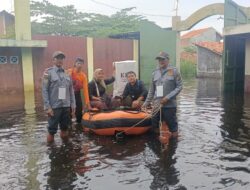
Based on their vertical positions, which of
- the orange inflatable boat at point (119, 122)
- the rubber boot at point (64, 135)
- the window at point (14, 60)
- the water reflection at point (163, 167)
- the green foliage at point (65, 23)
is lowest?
the water reflection at point (163, 167)

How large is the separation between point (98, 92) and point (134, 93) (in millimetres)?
905

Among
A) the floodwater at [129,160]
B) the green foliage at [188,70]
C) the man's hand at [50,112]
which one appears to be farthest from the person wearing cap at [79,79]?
the green foliage at [188,70]

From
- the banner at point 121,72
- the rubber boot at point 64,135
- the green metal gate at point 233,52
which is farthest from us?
the green metal gate at point 233,52

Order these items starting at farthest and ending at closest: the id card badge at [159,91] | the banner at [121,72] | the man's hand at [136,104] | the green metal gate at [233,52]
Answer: the green metal gate at [233,52] < the banner at [121,72] < the man's hand at [136,104] < the id card badge at [159,91]

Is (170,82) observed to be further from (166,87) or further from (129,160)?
(129,160)

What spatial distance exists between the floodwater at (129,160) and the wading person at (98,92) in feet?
2.56

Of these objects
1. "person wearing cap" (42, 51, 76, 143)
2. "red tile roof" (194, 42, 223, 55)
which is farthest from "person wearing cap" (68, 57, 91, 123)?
"red tile roof" (194, 42, 223, 55)

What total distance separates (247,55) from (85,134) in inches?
412

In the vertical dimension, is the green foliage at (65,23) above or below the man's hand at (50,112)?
above

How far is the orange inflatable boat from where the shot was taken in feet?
22.7

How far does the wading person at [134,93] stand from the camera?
7.66m

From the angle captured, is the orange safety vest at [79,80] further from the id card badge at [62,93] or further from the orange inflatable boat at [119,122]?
the id card badge at [62,93]

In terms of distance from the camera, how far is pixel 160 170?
5.06 m

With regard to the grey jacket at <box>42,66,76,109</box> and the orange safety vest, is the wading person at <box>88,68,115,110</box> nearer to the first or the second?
the orange safety vest
